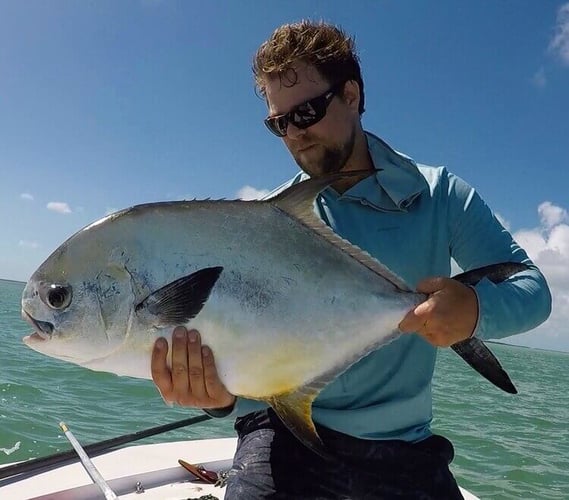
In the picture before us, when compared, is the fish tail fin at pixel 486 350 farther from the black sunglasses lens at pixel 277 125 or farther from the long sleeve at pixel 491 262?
the black sunglasses lens at pixel 277 125

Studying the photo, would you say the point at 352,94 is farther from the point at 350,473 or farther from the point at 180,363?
the point at 350,473

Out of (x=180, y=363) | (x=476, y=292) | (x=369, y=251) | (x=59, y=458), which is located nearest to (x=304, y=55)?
(x=369, y=251)

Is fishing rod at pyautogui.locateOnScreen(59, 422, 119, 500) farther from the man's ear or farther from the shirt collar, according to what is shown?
the man's ear

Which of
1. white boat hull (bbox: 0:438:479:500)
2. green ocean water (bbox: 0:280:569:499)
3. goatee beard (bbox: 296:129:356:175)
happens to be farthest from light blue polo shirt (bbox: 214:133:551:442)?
green ocean water (bbox: 0:280:569:499)

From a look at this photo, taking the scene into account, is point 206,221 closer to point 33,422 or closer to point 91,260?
point 91,260

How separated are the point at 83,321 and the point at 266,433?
1.05 metres

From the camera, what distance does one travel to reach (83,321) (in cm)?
179

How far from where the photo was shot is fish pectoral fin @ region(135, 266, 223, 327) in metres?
1.75

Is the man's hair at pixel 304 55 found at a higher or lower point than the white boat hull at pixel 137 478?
higher

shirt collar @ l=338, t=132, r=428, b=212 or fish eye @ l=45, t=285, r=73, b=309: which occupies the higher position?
shirt collar @ l=338, t=132, r=428, b=212

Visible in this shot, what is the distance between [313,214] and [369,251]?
0.56 m

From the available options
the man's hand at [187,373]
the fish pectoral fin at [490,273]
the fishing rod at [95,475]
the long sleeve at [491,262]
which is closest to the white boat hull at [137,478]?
the fishing rod at [95,475]

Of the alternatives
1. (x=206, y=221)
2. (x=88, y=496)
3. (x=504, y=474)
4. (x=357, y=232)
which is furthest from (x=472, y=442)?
(x=206, y=221)

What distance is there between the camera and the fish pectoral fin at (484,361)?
1.77 meters
